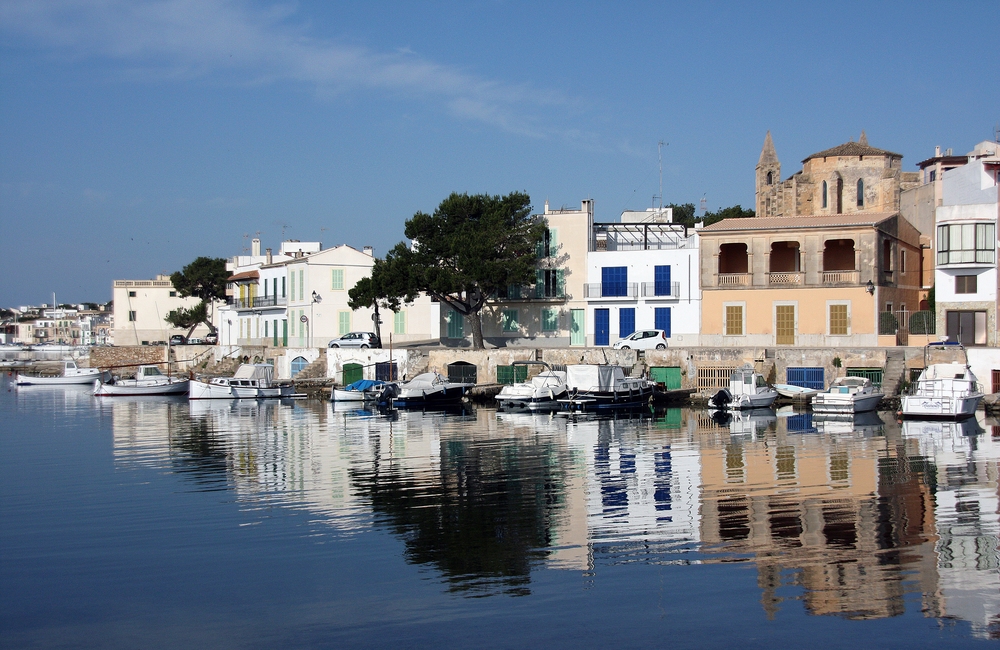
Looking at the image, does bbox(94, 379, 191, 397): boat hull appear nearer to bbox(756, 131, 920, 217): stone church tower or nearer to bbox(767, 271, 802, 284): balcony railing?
bbox(767, 271, 802, 284): balcony railing

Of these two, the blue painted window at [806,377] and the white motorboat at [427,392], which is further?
the white motorboat at [427,392]

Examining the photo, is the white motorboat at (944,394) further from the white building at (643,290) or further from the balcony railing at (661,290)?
the balcony railing at (661,290)

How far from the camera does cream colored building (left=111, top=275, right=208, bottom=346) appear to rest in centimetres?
9362

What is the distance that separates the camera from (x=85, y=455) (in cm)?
2958

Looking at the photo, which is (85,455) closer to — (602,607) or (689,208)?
(602,607)

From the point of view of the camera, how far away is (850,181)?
215 feet

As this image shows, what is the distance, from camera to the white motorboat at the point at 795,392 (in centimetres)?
4422

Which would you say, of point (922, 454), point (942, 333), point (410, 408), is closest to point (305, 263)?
point (410, 408)

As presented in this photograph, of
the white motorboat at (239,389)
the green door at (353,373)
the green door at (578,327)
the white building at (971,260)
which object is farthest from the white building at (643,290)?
the white motorboat at (239,389)

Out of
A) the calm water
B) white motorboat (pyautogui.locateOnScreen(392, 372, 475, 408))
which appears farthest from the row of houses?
the calm water

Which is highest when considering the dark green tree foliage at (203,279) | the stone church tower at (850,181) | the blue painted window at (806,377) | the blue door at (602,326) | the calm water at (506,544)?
the stone church tower at (850,181)

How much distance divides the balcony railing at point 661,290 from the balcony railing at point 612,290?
0.66 metres

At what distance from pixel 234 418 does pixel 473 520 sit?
26789 mm

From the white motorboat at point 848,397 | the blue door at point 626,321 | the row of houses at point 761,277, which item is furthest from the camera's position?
the blue door at point 626,321
